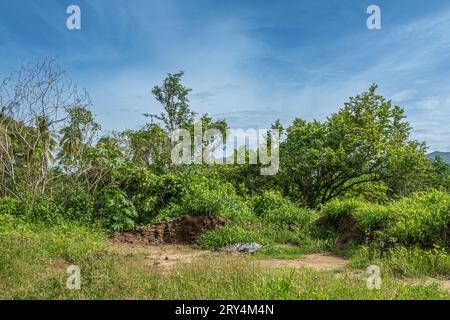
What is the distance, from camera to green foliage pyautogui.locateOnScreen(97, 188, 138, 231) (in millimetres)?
11345

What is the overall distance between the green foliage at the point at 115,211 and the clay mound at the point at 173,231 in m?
0.49

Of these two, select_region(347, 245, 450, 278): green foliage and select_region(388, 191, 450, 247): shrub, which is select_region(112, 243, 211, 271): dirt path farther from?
select_region(388, 191, 450, 247): shrub

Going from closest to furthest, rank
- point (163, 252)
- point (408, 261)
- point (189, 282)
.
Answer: point (189, 282), point (408, 261), point (163, 252)

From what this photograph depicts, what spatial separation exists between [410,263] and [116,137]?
1378 cm

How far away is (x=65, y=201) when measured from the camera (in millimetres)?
12055

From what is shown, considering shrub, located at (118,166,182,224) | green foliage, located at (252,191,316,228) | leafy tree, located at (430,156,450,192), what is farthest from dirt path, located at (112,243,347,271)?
leafy tree, located at (430,156,450,192)

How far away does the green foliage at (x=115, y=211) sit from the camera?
37.2ft

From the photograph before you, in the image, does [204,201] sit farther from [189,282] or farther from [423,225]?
[189,282]

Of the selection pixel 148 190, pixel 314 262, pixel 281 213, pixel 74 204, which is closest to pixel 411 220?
pixel 314 262

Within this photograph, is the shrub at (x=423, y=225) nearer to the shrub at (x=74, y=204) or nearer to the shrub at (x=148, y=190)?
the shrub at (x=148, y=190)

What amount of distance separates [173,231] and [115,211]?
1.95 metres

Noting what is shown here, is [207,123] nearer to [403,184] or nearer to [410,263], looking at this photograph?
[403,184]

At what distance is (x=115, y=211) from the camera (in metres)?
11.6
